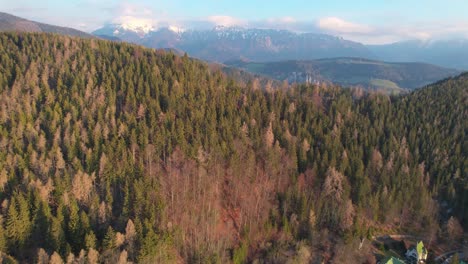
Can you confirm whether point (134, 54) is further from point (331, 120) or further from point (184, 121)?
point (331, 120)

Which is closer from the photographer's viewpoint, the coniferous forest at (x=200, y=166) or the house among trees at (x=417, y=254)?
the coniferous forest at (x=200, y=166)

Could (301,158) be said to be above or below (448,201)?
above

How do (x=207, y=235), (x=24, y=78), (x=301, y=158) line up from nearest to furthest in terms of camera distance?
(x=207, y=235)
(x=301, y=158)
(x=24, y=78)

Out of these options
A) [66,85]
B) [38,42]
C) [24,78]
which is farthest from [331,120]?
[38,42]

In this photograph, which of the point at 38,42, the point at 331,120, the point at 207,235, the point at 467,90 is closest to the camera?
the point at 207,235

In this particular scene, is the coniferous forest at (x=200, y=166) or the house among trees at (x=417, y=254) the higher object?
the coniferous forest at (x=200, y=166)
